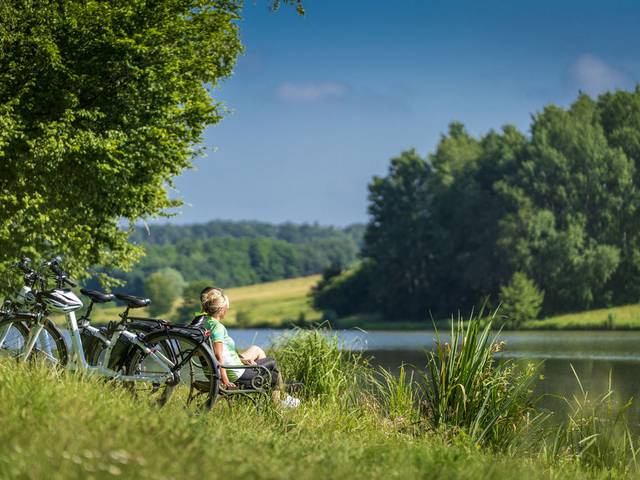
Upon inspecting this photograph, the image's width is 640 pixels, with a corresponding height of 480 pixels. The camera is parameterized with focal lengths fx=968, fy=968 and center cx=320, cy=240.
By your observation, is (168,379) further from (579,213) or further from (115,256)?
(579,213)

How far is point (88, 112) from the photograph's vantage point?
770 inches

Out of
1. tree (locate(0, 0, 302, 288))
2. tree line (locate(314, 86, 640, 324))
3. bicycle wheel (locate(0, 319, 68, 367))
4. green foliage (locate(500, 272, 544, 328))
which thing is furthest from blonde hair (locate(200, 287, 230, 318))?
Answer: green foliage (locate(500, 272, 544, 328))

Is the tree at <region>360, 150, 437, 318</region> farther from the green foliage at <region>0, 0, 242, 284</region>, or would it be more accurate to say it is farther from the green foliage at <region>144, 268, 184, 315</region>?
the green foliage at <region>0, 0, 242, 284</region>

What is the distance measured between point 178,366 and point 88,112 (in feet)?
41.6

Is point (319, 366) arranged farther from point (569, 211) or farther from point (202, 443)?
point (569, 211)

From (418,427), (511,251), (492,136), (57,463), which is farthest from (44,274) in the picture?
(492,136)

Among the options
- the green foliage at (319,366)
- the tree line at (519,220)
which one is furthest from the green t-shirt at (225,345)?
the tree line at (519,220)

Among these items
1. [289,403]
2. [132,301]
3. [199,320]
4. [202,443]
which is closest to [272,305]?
[289,403]

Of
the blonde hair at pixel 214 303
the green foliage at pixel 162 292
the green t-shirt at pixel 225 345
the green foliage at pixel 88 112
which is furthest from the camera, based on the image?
the green foliage at pixel 162 292

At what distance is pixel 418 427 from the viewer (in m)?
9.48

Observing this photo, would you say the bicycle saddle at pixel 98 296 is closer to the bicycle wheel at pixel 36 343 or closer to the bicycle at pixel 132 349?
the bicycle at pixel 132 349

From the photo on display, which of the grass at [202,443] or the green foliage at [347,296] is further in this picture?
the green foliage at [347,296]

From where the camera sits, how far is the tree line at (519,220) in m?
69.0

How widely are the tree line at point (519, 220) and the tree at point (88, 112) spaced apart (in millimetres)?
45066
